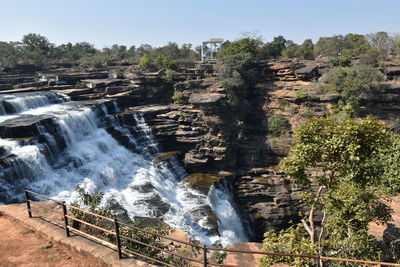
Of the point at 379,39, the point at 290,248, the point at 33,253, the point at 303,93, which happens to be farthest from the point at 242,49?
the point at 33,253

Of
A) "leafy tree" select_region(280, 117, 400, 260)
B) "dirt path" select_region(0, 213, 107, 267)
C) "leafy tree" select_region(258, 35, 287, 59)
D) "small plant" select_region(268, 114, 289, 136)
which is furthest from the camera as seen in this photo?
"leafy tree" select_region(258, 35, 287, 59)

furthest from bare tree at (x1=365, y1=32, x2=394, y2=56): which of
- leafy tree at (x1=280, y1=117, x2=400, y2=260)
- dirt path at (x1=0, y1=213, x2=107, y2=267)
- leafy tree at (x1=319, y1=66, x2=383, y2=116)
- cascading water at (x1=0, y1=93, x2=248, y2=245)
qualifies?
dirt path at (x1=0, y1=213, x2=107, y2=267)

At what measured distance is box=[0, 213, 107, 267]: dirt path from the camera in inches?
209

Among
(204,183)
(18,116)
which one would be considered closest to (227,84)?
(204,183)

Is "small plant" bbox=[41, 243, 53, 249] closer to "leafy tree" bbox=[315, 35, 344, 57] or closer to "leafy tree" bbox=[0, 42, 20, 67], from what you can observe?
"leafy tree" bbox=[0, 42, 20, 67]

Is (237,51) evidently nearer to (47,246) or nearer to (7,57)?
(7,57)

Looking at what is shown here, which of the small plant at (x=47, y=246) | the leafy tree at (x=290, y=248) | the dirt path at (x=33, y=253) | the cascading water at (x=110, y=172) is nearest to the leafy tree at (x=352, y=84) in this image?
the cascading water at (x=110, y=172)

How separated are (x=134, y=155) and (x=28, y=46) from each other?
140ft

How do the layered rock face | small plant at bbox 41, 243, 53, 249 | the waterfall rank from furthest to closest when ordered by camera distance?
the waterfall, the layered rock face, small plant at bbox 41, 243, 53, 249

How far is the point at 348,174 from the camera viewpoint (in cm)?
748

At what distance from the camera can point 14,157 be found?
1444 centimetres

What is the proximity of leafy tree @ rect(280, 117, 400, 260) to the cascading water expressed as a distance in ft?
26.9

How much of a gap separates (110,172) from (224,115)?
1050 centimetres

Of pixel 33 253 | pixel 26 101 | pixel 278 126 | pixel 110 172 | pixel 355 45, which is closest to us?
pixel 33 253
